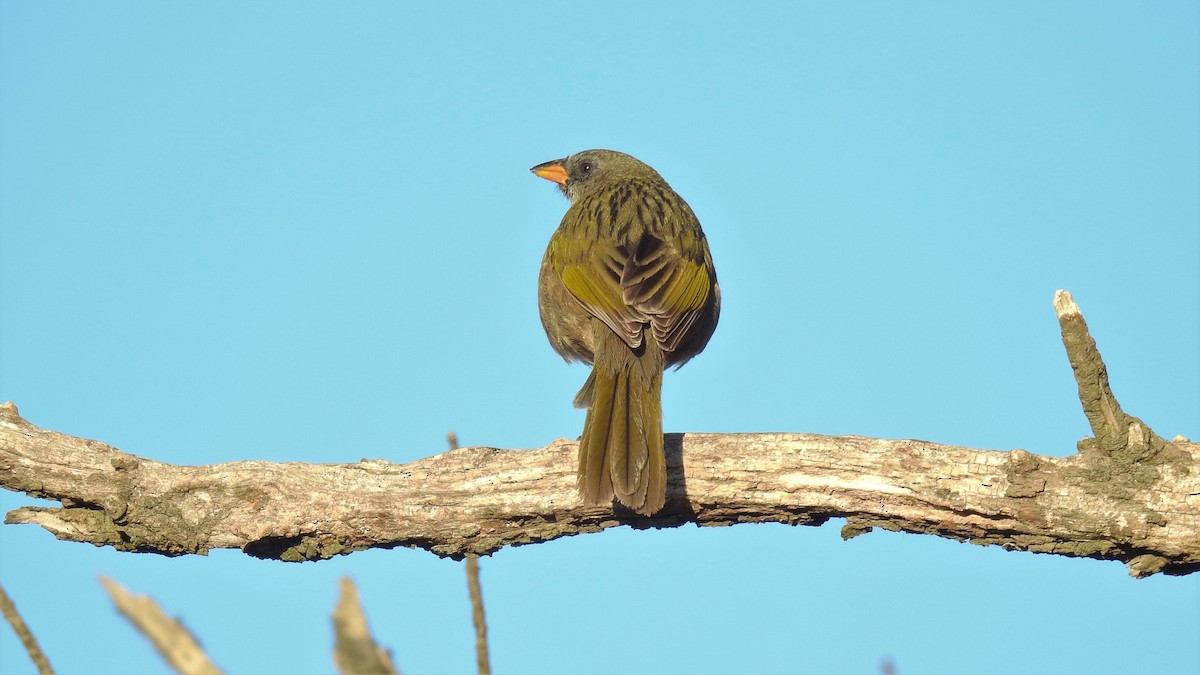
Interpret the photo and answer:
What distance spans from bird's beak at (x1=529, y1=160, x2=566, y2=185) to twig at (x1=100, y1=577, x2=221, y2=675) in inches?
287

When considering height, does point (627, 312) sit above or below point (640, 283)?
below

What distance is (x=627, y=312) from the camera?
18.8 feet

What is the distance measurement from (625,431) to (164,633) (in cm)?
365

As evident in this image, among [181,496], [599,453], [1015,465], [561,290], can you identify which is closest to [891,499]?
[1015,465]

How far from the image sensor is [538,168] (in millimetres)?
8703

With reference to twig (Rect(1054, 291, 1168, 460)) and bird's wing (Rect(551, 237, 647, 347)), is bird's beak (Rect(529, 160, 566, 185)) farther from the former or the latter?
twig (Rect(1054, 291, 1168, 460))

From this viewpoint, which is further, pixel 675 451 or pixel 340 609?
pixel 675 451

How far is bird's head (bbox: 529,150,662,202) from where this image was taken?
8.20 m

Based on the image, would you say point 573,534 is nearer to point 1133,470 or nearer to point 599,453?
point 599,453

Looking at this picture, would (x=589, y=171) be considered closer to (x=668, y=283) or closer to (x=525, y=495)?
(x=668, y=283)

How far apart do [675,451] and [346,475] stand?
1.47 metres

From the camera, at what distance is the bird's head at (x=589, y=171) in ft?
26.9

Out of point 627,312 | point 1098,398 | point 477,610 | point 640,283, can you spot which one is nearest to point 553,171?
point 640,283

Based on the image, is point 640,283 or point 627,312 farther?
point 640,283
